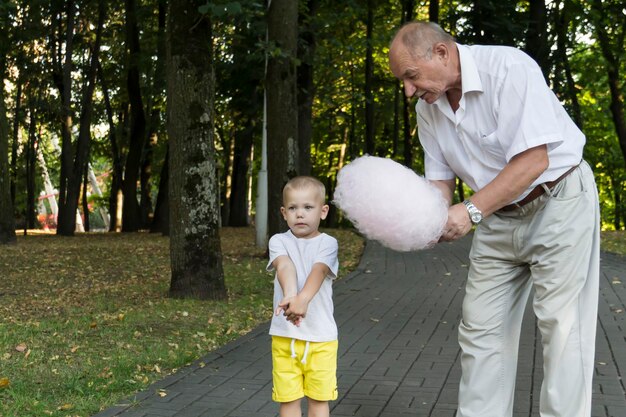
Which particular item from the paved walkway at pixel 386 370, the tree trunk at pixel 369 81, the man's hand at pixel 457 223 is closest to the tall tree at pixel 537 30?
the tree trunk at pixel 369 81

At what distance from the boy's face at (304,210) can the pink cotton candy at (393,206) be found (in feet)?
2.43

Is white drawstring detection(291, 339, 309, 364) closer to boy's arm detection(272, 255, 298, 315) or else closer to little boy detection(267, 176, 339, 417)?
little boy detection(267, 176, 339, 417)

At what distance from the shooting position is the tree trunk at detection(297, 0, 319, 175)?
62.8 ft

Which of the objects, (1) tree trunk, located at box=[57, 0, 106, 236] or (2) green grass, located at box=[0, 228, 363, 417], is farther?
(1) tree trunk, located at box=[57, 0, 106, 236]

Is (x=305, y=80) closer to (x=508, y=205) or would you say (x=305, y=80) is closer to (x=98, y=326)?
(x=98, y=326)

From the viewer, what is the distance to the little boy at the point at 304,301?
464 centimetres

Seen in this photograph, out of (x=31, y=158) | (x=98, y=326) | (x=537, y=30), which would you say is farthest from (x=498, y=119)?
(x=31, y=158)

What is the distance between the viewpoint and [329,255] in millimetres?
4711

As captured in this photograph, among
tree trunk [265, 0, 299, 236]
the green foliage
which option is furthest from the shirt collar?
tree trunk [265, 0, 299, 236]

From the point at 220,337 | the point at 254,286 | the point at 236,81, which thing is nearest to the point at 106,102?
the point at 236,81

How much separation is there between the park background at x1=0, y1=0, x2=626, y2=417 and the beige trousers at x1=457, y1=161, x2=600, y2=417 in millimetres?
2693

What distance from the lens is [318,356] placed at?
4797 mm

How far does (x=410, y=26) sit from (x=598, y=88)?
3500 centimetres

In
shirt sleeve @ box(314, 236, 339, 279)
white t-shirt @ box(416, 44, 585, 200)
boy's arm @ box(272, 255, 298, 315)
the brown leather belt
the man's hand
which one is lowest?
boy's arm @ box(272, 255, 298, 315)
